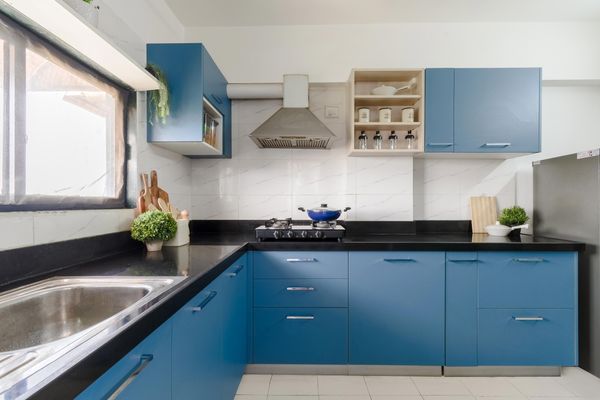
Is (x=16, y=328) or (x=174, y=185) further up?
(x=174, y=185)

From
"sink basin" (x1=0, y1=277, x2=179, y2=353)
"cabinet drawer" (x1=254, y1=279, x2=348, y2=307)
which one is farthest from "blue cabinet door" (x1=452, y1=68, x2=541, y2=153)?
"sink basin" (x1=0, y1=277, x2=179, y2=353)

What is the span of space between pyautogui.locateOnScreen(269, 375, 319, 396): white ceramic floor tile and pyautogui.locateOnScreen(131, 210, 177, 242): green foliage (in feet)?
Answer: 3.76

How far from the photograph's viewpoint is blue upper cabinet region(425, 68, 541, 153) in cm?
226

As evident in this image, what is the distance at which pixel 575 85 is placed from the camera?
264 cm

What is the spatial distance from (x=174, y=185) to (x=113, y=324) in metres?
1.75

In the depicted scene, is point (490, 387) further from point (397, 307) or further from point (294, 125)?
point (294, 125)

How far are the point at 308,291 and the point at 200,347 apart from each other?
0.91 metres

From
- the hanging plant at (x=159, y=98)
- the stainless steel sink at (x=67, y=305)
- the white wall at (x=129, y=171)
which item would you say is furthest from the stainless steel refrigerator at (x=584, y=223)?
the white wall at (x=129, y=171)

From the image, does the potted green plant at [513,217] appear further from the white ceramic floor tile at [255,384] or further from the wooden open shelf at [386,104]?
the white ceramic floor tile at [255,384]

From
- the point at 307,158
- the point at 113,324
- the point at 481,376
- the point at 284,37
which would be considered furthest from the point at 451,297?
the point at 284,37

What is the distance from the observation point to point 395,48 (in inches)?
100

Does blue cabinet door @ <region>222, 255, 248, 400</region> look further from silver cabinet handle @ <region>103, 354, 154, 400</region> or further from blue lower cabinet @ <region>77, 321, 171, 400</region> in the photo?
silver cabinet handle @ <region>103, 354, 154, 400</region>

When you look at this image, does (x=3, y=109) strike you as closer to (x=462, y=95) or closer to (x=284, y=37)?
(x=284, y=37)

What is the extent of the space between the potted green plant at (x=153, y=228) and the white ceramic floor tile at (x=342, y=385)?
1.32 metres
